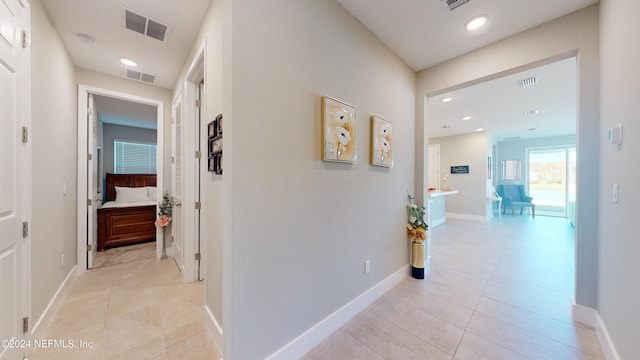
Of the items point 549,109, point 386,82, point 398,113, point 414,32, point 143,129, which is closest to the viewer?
point 414,32

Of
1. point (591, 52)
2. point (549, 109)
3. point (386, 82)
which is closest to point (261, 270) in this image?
point (386, 82)

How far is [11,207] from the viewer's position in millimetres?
1349

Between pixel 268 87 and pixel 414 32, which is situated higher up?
pixel 414 32

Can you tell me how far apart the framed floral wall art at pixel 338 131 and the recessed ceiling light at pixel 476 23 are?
1.35 m

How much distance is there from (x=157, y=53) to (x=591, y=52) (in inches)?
162

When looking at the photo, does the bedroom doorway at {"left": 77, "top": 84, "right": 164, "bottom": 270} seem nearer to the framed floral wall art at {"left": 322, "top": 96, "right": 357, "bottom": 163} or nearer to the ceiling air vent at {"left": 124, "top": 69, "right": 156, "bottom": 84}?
the ceiling air vent at {"left": 124, "top": 69, "right": 156, "bottom": 84}

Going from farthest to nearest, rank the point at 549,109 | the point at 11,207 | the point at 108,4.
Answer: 1. the point at 549,109
2. the point at 108,4
3. the point at 11,207

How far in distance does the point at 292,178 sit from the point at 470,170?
23.6 ft

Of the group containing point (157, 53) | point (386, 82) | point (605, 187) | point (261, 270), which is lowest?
point (261, 270)

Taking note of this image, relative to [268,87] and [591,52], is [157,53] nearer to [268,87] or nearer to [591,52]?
[268,87]

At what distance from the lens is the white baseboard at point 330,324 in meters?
1.49

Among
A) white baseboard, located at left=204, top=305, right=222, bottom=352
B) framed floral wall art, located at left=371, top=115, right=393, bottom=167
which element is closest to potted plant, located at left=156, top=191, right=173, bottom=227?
white baseboard, located at left=204, top=305, right=222, bottom=352

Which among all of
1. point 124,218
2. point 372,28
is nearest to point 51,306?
point 124,218

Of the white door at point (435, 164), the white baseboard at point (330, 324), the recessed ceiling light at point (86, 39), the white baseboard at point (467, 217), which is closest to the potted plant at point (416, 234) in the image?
the white baseboard at point (330, 324)
